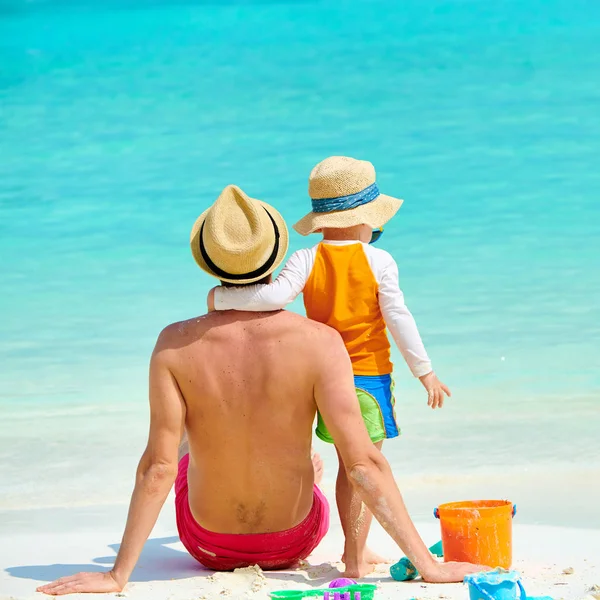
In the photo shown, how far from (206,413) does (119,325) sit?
22.4ft

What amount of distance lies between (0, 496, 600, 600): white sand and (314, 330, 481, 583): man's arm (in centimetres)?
8

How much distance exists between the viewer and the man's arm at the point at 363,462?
9.51ft

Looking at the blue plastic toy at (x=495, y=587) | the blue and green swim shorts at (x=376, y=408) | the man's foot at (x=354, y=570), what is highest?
the blue and green swim shorts at (x=376, y=408)

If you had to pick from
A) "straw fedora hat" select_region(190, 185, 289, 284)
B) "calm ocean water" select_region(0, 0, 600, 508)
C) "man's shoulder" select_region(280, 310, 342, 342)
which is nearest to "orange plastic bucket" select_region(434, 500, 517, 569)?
"man's shoulder" select_region(280, 310, 342, 342)

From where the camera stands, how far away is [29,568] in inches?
138

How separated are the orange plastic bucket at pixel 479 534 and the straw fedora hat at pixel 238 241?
0.95 metres

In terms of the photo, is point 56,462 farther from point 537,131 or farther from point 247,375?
point 537,131

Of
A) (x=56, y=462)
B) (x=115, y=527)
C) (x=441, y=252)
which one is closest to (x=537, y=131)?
(x=441, y=252)

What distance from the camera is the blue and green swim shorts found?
3213 millimetres

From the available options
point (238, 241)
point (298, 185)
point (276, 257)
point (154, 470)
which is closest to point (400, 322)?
point (276, 257)

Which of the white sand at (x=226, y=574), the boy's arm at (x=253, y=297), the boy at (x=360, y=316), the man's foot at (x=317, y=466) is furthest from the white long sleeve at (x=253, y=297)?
the white sand at (x=226, y=574)

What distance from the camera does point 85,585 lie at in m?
2.87

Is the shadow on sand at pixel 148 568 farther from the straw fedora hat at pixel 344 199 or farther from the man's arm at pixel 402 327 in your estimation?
the straw fedora hat at pixel 344 199

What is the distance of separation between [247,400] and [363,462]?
1.25 feet
